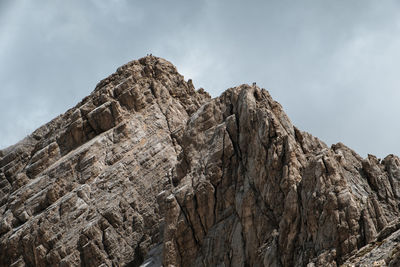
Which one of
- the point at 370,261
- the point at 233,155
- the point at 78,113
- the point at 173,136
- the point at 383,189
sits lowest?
the point at 370,261

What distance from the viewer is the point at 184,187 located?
96750 mm

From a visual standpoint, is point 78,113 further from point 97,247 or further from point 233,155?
point 233,155

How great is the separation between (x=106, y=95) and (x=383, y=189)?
51205 millimetres

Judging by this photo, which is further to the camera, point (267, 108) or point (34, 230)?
point (34, 230)

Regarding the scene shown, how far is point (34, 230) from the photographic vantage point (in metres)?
108

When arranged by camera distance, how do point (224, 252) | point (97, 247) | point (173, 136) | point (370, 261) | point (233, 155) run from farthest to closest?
point (173, 136) < point (97, 247) < point (233, 155) < point (224, 252) < point (370, 261)

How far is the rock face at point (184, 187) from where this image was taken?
80.2m

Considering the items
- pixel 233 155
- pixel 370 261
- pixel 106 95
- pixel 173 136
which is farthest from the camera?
pixel 106 95

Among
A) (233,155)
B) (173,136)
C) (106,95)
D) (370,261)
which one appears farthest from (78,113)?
(370,261)

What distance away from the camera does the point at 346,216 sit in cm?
7750

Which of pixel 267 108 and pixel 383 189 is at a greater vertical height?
pixel 267 108

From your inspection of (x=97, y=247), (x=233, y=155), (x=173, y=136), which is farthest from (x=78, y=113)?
(x=233, y=155)

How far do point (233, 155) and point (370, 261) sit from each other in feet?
100

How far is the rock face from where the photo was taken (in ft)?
263
